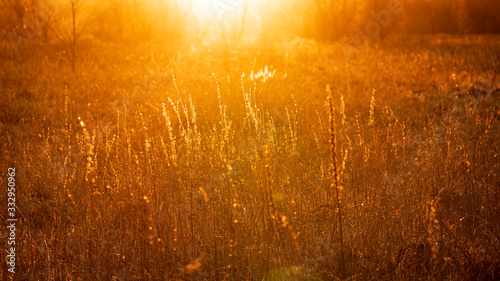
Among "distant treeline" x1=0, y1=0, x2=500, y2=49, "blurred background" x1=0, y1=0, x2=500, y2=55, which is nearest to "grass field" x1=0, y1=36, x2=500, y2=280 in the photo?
"blurred background" x1=0, y1=0, x2=500, y2=55

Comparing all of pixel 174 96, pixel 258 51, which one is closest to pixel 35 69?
pixel 174 96

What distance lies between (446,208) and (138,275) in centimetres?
242

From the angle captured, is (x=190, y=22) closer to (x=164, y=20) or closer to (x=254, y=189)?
(x=164, y=20)

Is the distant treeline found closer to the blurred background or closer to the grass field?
the blurred background

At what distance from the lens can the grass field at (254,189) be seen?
2541 millimetres

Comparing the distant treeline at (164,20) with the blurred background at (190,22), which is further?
the distant treeline at (164,20)

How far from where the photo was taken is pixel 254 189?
120 inches

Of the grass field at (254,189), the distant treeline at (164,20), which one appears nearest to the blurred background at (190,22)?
the distant treeline at (164,20)

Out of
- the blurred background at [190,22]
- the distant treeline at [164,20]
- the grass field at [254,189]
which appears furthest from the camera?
the distant treeline at [164,20]

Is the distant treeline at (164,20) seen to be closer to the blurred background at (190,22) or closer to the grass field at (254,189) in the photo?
the blurred background at (190,22)

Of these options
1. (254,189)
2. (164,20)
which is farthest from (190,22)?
(254,189)

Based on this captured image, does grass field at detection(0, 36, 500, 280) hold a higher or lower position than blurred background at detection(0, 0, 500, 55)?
lower

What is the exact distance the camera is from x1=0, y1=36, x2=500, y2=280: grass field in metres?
2.54

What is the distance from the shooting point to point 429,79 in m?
8.13
